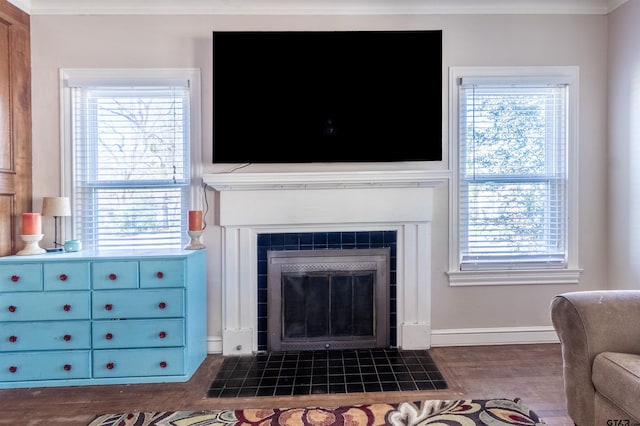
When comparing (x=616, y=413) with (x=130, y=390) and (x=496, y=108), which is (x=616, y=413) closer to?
(x=496, y=108)

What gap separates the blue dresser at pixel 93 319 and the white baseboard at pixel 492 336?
1826 millimetres

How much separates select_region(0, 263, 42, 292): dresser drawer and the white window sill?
2726 millimetres

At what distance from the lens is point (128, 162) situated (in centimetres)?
268

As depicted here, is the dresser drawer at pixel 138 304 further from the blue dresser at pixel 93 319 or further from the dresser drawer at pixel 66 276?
the dresser drawer at pixel 66 276

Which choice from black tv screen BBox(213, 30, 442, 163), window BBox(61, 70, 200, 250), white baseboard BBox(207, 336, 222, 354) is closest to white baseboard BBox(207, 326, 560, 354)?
black tv screen BBox(213, 30, 442, 163)

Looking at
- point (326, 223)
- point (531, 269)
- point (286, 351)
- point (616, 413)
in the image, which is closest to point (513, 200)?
point (531, 269)

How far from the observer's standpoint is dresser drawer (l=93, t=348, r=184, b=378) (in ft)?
7.39

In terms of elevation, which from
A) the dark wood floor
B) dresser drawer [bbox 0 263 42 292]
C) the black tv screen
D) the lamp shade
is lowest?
the dark wood floor

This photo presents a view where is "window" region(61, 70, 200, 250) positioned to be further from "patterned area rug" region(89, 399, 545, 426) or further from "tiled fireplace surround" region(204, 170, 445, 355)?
"patterned area rug" region(89, 399, 545, 426)

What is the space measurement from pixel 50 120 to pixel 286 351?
2382 mm

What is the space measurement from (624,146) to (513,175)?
0.75m

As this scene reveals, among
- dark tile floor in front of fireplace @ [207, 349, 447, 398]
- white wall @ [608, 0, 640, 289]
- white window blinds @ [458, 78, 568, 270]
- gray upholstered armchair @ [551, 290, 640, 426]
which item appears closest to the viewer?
gray upholstered armchair @ [551, 290, 640, 426]

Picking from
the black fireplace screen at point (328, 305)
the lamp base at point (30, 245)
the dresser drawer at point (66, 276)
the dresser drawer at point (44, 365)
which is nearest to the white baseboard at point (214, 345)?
the black fireplace screen at point (328, 305)

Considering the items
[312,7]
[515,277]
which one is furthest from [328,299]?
[312,7]
